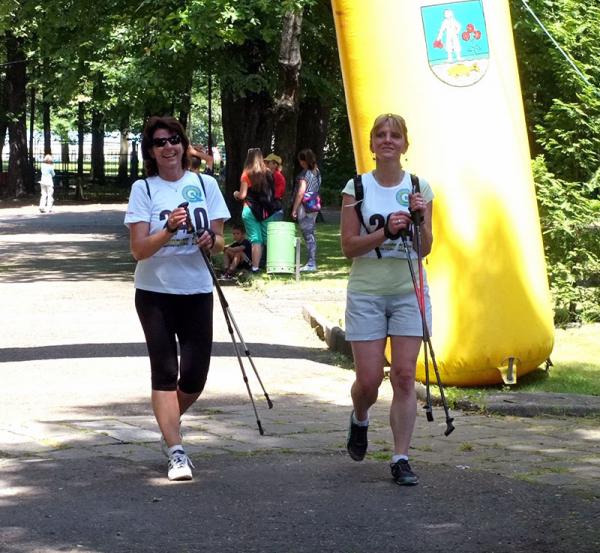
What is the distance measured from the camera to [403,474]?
21.9 ft

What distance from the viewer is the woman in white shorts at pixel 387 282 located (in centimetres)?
679

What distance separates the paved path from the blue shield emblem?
8.02 feet

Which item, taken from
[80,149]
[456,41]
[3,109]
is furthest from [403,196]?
[80,149]

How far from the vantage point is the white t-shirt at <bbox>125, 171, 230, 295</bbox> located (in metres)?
6.76

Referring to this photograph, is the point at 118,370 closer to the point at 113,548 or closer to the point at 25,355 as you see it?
the point at 25,355

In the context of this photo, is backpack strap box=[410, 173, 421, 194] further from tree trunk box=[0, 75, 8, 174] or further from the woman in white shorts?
tree trunk box=[0, 75, 8, 174]

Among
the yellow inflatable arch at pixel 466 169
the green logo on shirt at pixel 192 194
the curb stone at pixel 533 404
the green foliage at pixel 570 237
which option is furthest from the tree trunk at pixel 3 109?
the green logo on shirt at pixel 192 194

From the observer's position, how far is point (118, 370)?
1107cm

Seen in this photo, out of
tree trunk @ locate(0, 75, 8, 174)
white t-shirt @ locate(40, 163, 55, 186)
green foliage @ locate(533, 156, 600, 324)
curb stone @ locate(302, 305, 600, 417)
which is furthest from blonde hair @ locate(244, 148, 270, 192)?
tree trunk @ locate(0, 75, 8, 174)

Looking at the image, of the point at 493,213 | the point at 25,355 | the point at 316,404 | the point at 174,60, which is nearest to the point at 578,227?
the point at 493,213

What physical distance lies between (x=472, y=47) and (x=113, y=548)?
5553 millimetres

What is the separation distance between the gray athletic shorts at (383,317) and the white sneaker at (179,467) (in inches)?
40.6

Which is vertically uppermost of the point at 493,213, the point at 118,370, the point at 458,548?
the point at 493,213

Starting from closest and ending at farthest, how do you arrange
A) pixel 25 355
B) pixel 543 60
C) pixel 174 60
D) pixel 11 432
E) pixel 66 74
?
pixel 11 432 → pixel 25 355 → pixel 543 60 → pixel 174 60 → pixel 66 74
